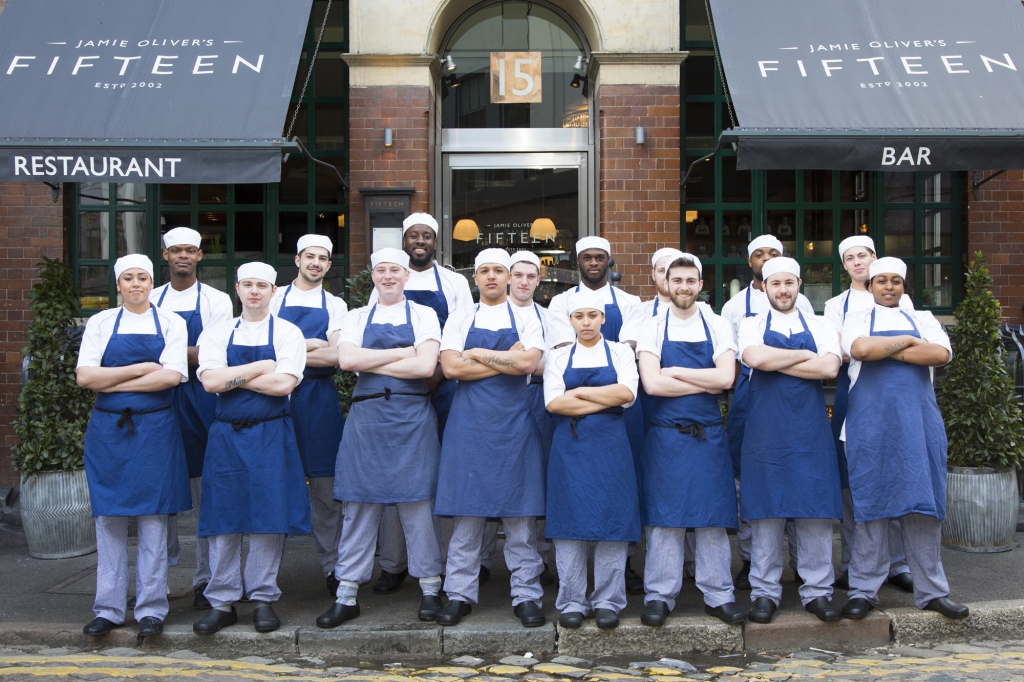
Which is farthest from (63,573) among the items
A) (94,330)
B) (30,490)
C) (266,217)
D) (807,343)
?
(807,343)

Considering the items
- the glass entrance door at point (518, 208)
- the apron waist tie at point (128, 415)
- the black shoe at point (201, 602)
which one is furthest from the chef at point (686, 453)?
the glass entrance door at point (518, 208)

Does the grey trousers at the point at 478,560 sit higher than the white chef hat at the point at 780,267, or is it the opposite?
the white chef hat at the point at 780,267

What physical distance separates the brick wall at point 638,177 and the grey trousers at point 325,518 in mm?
3899

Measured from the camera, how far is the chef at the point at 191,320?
19.8ft

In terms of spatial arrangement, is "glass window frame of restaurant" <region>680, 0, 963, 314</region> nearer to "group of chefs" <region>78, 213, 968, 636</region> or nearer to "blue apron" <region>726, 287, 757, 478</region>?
"blue apron" <region>726, 287, 757, 478</region>

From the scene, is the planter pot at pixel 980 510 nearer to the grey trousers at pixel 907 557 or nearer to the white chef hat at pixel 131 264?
the grey trousers at pixel 907 557

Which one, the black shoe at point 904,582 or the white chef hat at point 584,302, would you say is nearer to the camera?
the white chef hat at point 584,302

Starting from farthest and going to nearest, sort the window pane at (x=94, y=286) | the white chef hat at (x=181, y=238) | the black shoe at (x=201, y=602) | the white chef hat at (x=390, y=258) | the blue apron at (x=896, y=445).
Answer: the window pane at (x=94, y=286)
the white chef hat at (x=181, y=238)
the black shoe at (x=201, y=602)
the white chef hat at (x=390, y=258)
the blue apron at (x=896, y=445)

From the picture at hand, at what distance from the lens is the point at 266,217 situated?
9383 mm

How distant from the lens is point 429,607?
5.39 meters

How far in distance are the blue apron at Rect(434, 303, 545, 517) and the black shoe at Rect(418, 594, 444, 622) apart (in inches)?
21.3

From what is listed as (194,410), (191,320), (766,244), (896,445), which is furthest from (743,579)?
(191,320)

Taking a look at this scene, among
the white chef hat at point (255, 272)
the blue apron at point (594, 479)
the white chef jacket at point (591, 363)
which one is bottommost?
the blue apron at point (594, 479)

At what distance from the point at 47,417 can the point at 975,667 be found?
637 cm
